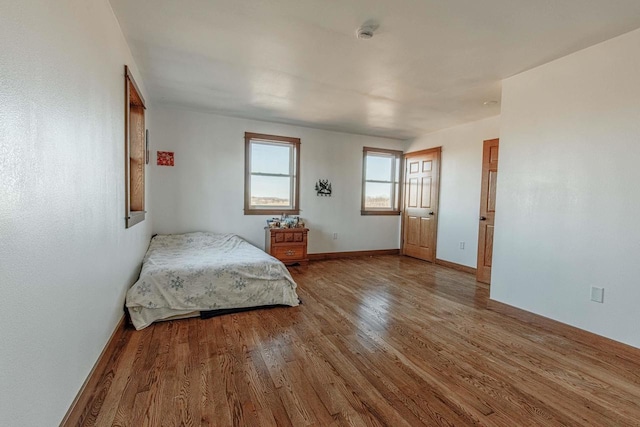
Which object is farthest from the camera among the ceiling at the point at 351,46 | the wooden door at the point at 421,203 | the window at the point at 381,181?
the window at the point at 381,181

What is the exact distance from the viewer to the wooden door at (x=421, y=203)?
18.1ft

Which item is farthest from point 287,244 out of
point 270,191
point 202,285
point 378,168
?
point 378,168

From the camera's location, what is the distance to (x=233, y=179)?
4.89m

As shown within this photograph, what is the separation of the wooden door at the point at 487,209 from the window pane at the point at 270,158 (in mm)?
3186

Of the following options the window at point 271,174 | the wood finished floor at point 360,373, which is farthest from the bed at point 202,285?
the window at point 271,174

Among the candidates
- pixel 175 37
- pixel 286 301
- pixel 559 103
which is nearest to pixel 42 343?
pixel 286 301

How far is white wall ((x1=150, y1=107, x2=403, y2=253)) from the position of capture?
452 centimetres

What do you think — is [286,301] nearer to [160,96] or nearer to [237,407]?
[237,407]

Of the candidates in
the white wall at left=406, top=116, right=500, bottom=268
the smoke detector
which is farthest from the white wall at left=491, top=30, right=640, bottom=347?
the smoke detector

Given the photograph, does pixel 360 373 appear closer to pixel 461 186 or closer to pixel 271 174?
pixel 271 174

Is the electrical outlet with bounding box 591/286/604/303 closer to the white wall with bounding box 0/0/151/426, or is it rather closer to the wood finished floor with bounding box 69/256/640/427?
the wood finished floor with bounding box 69/256/640/427

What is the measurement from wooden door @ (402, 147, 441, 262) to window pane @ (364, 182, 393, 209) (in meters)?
0.37

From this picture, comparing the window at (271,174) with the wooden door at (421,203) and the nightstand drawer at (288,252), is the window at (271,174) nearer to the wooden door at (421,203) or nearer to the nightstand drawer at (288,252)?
the nightstand drawer at (288,252)

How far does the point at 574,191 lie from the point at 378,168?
383 centimetres
